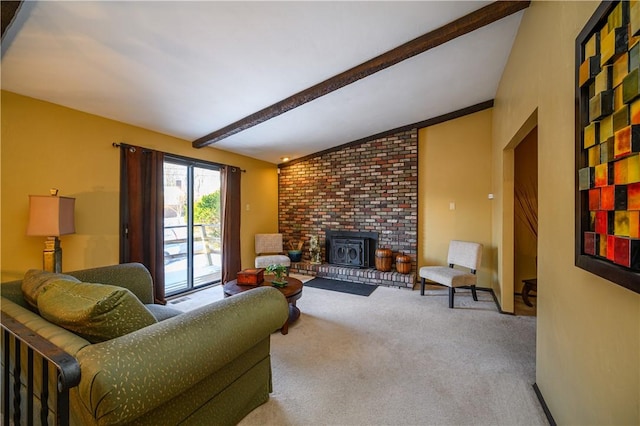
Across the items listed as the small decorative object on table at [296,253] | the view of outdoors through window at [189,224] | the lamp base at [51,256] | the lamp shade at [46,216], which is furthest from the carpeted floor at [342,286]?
the lamp shade at [46,216]

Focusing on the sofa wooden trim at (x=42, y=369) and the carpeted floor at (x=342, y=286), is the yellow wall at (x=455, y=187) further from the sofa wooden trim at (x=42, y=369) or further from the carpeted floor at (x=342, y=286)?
the sofa wooden trim at (x=42, y=369)

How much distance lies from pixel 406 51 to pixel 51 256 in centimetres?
372

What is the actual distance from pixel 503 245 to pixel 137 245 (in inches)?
180

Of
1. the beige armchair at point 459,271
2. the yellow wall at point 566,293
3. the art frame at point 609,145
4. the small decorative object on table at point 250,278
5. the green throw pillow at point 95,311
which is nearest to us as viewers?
the art frame at point 609,145

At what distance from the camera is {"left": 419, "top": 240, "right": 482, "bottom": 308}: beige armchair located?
3420mm

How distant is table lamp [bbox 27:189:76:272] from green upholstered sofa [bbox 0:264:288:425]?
63 cm

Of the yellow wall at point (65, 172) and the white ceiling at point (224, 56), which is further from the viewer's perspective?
the yellow wall at point (65, 172)

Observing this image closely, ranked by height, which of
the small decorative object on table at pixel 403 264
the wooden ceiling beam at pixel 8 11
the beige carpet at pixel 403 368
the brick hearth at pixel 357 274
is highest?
the wooden ceiling beam at pixel 8 11

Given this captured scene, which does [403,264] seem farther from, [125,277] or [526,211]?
[125,277]

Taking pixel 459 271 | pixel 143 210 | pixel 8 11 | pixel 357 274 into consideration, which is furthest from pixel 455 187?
pixel 8 11

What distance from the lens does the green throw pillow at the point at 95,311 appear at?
110cm

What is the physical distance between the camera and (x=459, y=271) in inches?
143

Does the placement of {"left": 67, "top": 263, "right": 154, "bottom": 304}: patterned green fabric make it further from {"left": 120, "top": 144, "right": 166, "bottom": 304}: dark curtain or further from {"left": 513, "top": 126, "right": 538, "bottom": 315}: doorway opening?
{"left": 513, "top": 126, "right": 538, "bottom": 315}: doorway opening

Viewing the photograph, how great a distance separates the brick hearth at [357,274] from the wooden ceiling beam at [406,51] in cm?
291
